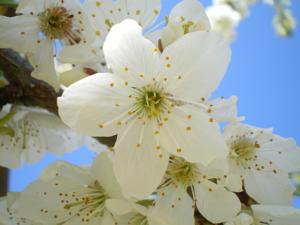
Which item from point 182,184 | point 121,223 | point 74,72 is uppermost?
point 74,72

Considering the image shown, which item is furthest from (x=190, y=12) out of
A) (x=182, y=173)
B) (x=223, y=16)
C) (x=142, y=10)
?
(x=223, y=16)

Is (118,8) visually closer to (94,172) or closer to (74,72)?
(74,72)

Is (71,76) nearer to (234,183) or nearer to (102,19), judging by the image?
(102,19)

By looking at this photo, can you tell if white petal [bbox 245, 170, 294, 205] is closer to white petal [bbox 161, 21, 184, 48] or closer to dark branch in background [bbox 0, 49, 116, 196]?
white petal [bbox 161, 21, 184, 48]

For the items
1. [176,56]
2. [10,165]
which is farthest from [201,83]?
[10,165]

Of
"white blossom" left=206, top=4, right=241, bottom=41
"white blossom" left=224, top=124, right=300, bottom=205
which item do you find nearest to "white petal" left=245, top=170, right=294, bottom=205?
"white blossom" left=224, top=124, right=300, bottom=205
